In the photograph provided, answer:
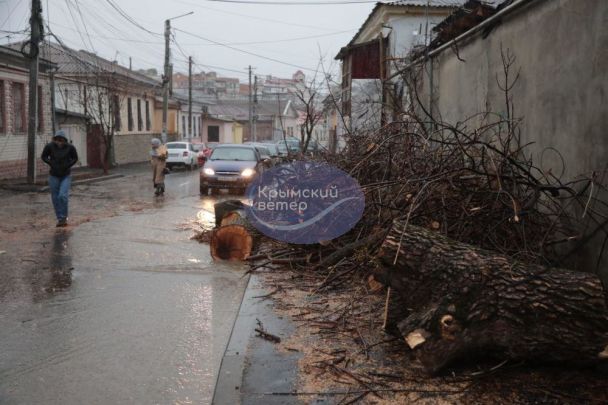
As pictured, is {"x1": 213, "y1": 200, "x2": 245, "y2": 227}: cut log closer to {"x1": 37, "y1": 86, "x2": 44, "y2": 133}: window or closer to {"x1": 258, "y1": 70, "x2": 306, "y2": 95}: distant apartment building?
{"x1": 258, "y1": 70, "x2": 306, "y2": 95}: distant apartment building

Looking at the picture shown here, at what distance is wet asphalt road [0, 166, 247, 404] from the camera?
12.9ft

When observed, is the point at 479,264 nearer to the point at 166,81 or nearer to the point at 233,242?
the point at 233,242

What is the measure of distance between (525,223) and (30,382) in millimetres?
4180

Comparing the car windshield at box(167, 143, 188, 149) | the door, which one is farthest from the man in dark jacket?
the car windshield at box(167, 143, 188, 149)

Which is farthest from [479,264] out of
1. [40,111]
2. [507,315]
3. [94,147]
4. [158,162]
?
[94,147]

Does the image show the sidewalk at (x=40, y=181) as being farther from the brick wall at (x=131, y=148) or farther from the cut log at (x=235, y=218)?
the cut log at (x=235, y=218)

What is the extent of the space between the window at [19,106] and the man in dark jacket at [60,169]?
1343 cm

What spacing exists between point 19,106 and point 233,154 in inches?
400

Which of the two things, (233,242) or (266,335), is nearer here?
(266,335)

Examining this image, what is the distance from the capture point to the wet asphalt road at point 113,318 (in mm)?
3928

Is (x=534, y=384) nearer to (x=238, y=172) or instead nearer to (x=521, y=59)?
(x=521, y=59)

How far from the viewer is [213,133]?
63344 mm

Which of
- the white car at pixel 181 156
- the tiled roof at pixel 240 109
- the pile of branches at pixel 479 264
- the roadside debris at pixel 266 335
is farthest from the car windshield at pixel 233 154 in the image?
the tiled roof at pixel 240 109

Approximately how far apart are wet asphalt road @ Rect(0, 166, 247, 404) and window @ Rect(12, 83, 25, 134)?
14793 millimetres
